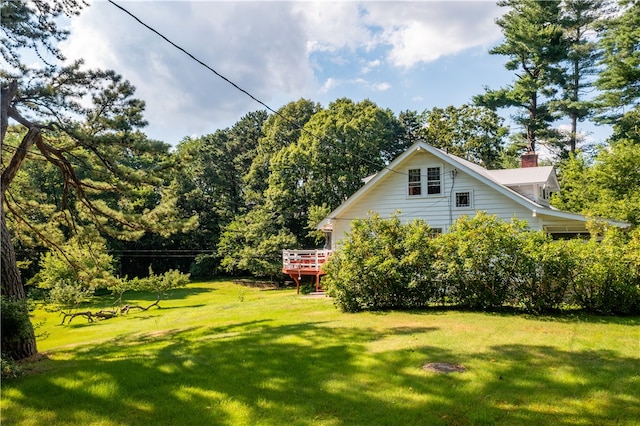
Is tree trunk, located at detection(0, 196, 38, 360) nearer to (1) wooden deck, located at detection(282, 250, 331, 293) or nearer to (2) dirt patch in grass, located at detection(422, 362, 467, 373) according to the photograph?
(2) dirt patch in grass, located at detection(422, 362, 467, 373)

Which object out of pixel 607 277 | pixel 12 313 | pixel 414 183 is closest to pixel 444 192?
pixel 414 183

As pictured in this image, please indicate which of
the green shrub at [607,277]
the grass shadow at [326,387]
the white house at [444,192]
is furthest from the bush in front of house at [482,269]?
the white house at [444,192]

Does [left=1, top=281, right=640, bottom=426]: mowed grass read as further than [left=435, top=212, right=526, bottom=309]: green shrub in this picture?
No

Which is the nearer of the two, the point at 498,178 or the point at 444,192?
the point at 444,192

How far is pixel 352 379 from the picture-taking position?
18.4 ft

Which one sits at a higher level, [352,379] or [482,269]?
[482,269]

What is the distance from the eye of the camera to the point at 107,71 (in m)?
10.0

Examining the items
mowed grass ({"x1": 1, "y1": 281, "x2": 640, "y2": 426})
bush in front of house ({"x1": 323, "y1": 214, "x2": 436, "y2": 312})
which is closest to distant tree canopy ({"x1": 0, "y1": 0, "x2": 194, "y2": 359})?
mowed grass ({"x1": 1, "y1": 281, "x2": 640, "y2": 426})

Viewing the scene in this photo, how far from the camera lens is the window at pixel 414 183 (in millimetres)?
17000

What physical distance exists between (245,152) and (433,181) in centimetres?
3237

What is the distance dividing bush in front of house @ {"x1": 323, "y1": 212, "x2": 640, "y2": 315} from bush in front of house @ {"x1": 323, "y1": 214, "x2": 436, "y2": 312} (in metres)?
0.03

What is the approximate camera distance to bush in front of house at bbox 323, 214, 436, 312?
11039 millimetres

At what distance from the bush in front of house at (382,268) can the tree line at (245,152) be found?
393cm

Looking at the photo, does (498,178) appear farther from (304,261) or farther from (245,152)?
(245,152)
